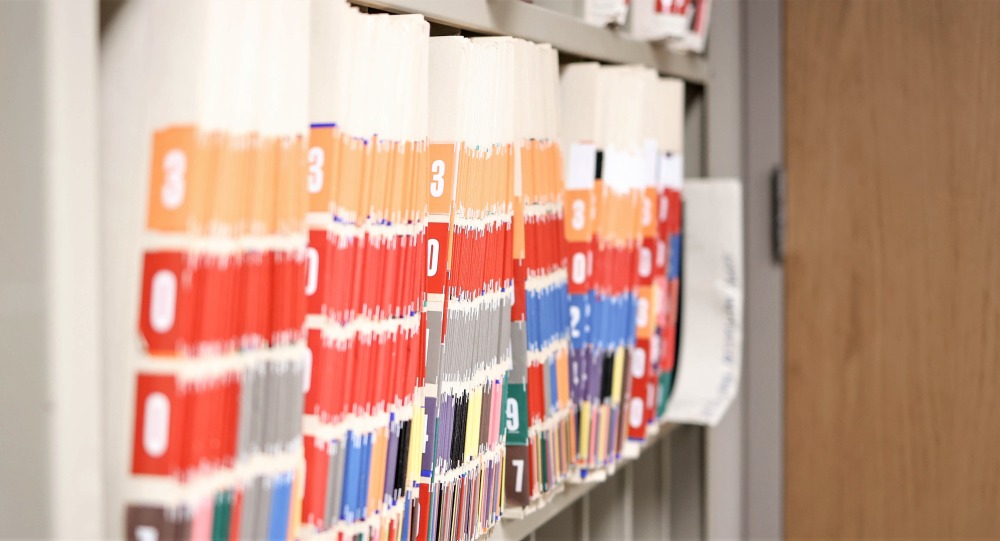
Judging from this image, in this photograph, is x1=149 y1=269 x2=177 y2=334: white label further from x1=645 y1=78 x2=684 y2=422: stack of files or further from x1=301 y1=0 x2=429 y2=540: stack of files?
x1=645 y1=78 x2=684 y2=422: stack of files

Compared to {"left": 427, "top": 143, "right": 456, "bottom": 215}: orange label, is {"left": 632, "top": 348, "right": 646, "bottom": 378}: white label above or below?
below

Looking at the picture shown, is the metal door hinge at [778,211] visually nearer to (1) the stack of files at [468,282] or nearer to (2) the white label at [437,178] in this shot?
(1) the stack of files at [468,282]

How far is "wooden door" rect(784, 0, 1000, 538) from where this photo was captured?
175cm

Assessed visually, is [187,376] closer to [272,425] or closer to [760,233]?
[272,425]

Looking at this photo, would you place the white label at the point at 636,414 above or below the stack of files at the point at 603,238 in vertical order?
below

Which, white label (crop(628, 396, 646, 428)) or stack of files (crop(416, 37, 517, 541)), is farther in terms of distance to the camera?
white label (crop(628, 396, 646, 428))

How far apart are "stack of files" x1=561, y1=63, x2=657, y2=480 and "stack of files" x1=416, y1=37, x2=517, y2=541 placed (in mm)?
245

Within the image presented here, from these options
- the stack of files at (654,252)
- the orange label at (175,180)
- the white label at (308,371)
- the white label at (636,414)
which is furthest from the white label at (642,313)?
the orange label at (175,180)

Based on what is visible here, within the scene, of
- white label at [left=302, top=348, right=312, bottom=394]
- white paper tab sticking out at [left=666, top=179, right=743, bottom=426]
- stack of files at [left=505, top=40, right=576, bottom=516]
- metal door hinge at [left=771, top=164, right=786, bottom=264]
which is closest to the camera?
white label at [left=302, top=348, right=312, bottom=394]

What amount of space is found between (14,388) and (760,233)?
1.59 m

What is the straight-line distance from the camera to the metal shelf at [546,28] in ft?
3.14

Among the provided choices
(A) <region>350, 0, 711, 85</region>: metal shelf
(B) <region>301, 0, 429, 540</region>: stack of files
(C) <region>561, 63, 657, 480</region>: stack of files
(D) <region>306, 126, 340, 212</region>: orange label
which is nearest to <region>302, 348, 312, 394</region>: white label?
(B) <region>301, 0, 429, 540</region>: stack of files

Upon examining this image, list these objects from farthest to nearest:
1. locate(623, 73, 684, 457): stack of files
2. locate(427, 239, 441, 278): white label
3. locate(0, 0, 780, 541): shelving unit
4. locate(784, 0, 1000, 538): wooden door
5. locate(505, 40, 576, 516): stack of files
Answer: locate(784, 0, 1000, 538): wooden door
locate(623, 73, 684, 457): stack of files
locate(505, 40, 576, 516): stack of files
locate(427, 239, 441, 278): white label
locate(0, 0, 780, 541): shelving unit

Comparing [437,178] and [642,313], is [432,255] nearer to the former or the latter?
[437,178]
